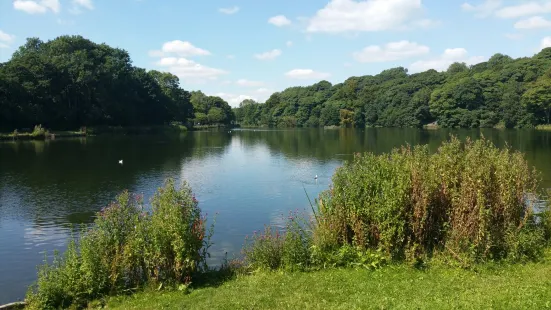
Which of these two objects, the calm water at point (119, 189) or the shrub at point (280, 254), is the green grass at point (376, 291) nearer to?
the shrub at point (280, 254)

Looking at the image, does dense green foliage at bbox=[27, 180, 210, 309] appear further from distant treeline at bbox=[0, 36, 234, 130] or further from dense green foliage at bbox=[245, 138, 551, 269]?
distant treeline at bbox=[0, 36, 234, 130]

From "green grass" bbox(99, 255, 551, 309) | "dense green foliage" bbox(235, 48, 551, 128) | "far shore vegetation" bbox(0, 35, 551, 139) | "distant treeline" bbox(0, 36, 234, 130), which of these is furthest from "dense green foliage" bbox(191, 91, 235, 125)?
"green grass" bbox(99, 255, 551, 309)

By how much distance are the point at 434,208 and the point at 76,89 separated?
104581 mm

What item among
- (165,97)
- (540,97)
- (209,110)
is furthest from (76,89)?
(540,97)

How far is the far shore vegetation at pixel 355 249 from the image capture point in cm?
1046

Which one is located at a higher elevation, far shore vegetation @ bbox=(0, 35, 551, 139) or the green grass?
far shore vegetation @ bbox=(0, 35, 551, 139)

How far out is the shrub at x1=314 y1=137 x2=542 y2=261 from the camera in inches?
460

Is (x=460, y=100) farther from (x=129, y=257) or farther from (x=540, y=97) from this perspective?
(x=129, y=257)

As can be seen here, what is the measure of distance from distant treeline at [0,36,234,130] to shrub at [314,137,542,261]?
8865 cm

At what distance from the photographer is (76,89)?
4008 inches

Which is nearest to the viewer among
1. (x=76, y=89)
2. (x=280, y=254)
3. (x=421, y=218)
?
(x=421, y=218)

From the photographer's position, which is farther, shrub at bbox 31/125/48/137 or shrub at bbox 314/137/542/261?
shrub at bbox 31/125/48/137

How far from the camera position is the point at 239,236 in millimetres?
19000

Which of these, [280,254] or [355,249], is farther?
[280,254]
